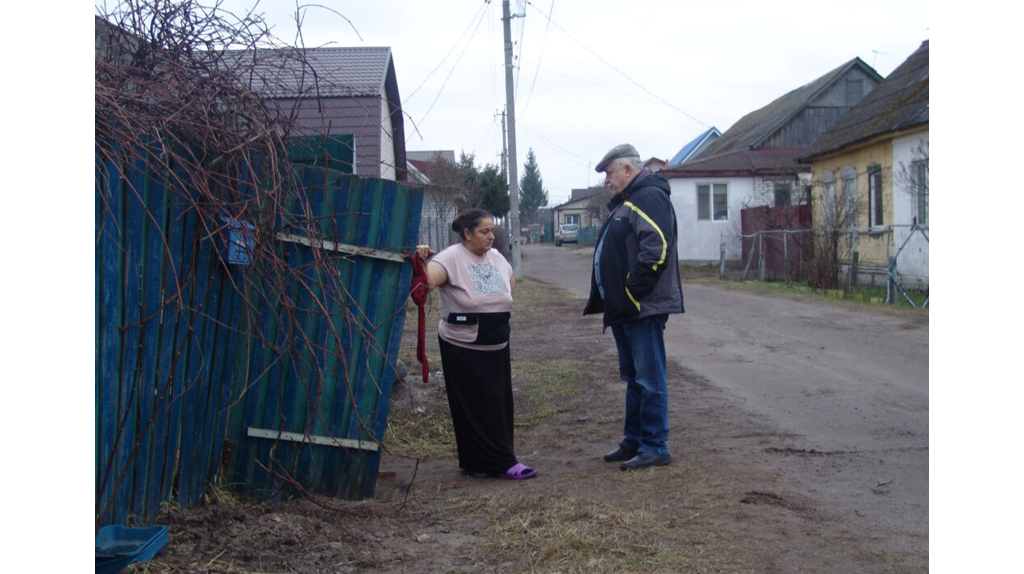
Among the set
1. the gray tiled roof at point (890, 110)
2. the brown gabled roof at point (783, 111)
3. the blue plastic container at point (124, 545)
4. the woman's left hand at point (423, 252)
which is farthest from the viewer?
the brown gabled roof at point (783, 111)

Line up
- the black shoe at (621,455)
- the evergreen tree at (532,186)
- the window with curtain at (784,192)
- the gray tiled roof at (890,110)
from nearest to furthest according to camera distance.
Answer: the black shoe at (621,455) < the gray tiled roof at (890,110) < the window with curtain at (784,192) < the evergreen tree at (532,186)

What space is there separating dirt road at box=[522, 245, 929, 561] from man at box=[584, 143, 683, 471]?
612 mm

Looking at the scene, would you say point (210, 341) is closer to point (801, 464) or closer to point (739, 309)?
point (801, 464)

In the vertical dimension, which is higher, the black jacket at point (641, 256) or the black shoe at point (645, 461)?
the black jacket at point (641, 256)

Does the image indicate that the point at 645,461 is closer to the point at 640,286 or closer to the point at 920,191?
the point at 640,286

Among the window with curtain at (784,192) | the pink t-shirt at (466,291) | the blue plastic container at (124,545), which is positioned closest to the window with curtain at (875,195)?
the window with curtain at (784,192)

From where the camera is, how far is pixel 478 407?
16.6 feet

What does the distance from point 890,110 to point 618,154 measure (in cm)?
1615

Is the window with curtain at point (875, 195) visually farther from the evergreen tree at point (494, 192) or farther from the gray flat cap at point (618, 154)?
the evergreen tree at point (494, 192)

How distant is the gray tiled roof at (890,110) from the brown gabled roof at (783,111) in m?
10.1

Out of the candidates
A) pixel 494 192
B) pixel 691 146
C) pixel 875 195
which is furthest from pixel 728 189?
pixel 691 146

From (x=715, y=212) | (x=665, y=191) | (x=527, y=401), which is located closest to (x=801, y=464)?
(x=665, y=191)

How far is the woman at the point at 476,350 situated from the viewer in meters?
4.99

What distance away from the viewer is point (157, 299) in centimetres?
351
